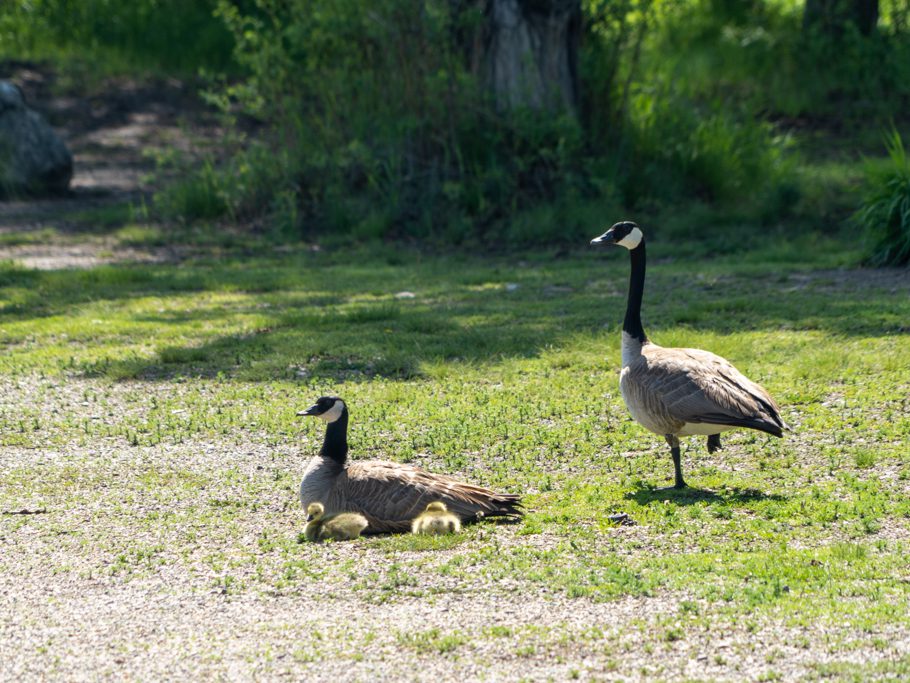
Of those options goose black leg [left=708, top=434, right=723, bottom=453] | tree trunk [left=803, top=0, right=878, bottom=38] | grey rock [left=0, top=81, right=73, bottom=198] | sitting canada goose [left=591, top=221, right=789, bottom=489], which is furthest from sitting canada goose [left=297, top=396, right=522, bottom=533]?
tree trunk [left=803, top=0, right=878, bottom=38]

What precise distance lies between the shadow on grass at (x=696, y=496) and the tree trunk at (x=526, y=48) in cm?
1015

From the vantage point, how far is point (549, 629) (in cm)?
495

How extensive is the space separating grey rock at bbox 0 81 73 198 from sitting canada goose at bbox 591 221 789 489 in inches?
538

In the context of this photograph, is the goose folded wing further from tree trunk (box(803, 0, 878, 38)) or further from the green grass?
tree trunk (box(803, 0, 878, 38))

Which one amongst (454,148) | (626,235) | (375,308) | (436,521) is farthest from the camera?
(454,148)

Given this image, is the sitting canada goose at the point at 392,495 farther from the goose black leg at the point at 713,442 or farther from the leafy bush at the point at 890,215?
the leafy bush at the point at 890,215

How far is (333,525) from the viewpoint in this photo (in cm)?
607

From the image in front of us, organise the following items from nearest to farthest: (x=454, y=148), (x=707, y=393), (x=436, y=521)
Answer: (x=436, y=521), (x=707, y=393), (x=454, y=148)

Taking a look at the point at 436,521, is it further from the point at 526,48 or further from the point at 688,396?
the point at 526,48

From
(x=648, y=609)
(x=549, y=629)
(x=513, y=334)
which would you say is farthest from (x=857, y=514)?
(x=513, y=334)

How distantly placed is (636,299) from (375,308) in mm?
4602

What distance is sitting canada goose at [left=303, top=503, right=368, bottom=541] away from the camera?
608 cm

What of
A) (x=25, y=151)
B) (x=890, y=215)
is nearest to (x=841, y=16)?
(x=890, y=215)

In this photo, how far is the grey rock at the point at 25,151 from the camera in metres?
18.1
